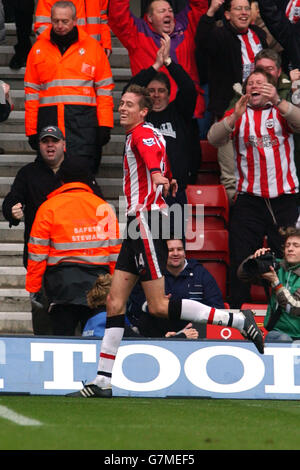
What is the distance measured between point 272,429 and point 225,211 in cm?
477

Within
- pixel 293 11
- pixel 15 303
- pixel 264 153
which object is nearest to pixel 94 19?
pixel 293 11

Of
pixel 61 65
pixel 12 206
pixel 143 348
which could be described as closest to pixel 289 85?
pixel 61 65

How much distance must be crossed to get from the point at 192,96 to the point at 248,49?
3.43 ft

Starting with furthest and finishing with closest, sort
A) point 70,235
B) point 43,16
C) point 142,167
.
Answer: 1. point 43,16
2. point 70,235
3. point 142,167

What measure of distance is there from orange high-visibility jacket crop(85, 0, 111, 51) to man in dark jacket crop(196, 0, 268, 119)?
1.05 meters

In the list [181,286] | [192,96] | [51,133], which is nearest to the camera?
[181,286]

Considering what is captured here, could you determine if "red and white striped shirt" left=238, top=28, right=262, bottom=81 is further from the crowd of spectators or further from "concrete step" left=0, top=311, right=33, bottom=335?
"concrete step" left=0, top=311, right=33, bottom=335

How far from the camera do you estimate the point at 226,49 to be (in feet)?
37.5

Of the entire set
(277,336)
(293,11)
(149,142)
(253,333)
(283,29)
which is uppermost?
(293,11)

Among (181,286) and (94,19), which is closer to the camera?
(181,286)

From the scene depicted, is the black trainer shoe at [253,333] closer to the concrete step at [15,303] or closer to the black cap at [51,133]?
the black cap at [51,133]

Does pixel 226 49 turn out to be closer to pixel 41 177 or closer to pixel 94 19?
pixel 94 19

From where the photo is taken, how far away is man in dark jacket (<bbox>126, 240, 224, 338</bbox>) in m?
9.89

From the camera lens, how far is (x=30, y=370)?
27.5 feet
